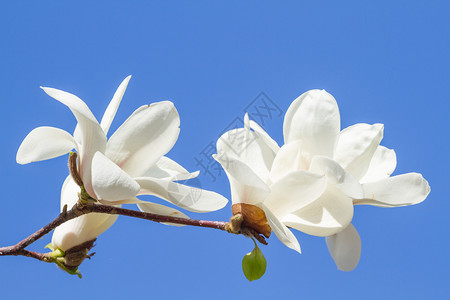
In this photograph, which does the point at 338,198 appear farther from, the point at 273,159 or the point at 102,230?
the point at 102,230

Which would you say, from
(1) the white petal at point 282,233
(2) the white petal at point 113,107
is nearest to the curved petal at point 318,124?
(1) the white petal at point 282,233

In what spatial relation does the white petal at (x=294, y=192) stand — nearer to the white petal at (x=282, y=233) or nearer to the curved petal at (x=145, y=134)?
the white petal at (x=282, y=233)

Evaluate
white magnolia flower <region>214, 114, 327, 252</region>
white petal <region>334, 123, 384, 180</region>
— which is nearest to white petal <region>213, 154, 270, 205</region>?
white magnolia flower <region>214, 114, 327, 252</region>

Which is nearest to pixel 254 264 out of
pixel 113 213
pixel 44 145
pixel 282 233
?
pixel 282 233

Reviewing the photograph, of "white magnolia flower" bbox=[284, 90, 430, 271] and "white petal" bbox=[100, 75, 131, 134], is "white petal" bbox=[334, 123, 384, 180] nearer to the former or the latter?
"white magnolia flower" bbox=[284, 90, 430, 271]

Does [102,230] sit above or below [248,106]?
below

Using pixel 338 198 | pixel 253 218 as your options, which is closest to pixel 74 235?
pixel 253 218
